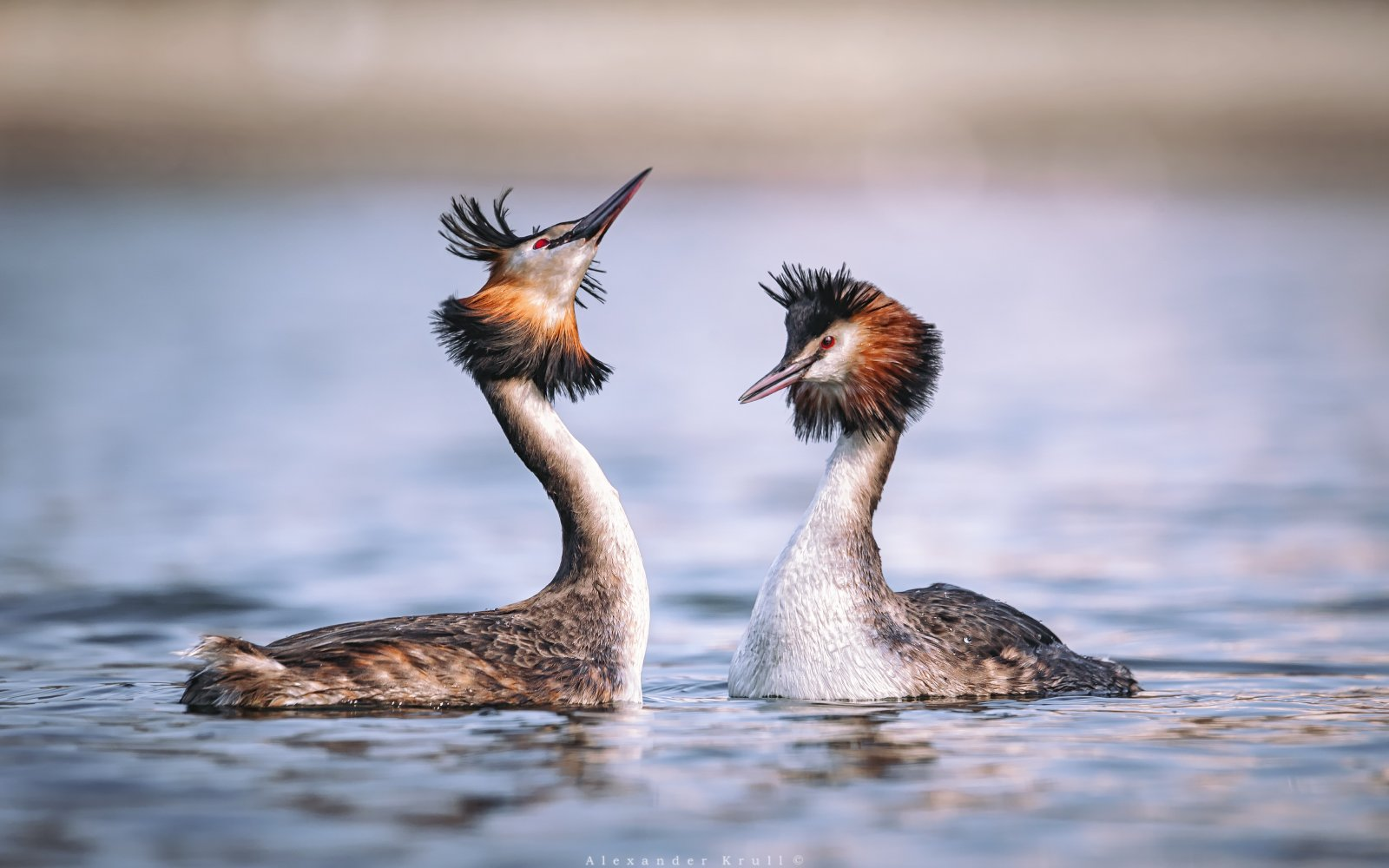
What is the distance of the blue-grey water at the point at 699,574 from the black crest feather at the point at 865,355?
4.82 ft

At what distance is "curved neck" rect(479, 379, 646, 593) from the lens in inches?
407

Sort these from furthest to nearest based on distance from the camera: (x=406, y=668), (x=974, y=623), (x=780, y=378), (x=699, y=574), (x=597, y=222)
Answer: (x=699, y=574)
(x=974, y=623)
(x=597, y=222)
(x=780, y=378)
(x=406, y=668)

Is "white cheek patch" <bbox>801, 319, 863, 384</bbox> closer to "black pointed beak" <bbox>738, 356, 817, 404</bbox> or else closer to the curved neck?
"black pointed beak" <bbox>738, 356, 817, 404</bbox>

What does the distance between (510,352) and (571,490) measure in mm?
723

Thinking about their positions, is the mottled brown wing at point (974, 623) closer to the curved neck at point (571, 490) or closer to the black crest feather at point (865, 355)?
the black crest feather at point (865, 355)

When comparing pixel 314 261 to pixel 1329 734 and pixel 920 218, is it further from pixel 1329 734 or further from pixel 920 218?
pixel 1329 734

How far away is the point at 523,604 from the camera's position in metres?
10.3

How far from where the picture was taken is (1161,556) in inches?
614

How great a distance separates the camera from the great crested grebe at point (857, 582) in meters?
10.1

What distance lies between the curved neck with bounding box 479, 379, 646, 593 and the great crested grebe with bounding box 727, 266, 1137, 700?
727mm

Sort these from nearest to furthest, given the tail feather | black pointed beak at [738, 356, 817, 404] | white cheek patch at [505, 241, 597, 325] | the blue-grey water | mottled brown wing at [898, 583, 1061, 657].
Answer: the blue-grey water, the tail feather, black pointed beak at [738, 356, 817, 404], white cheek patch at [505, 241, 597, 325], mottled brown wing at [898, 583, 1061, 657]

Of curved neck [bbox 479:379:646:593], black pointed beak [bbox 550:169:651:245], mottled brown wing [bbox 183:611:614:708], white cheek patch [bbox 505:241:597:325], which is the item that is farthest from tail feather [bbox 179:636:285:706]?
black pointed beak [bbox 550:169:651:245]

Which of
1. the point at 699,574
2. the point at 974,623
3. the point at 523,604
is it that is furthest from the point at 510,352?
the point at 699,574

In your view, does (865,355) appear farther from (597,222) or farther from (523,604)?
(523,604)
